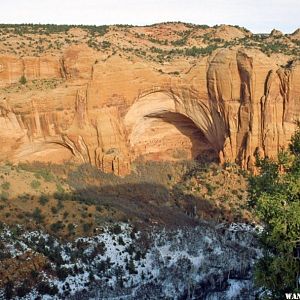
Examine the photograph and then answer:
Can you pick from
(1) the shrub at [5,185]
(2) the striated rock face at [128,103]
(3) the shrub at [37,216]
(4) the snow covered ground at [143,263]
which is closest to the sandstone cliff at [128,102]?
(2) the striated rock face at [128,103]

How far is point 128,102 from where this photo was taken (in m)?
37.5

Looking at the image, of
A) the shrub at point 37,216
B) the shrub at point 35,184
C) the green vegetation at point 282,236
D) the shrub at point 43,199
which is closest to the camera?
the green vegetation at point 282,236

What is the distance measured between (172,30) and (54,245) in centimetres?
3508

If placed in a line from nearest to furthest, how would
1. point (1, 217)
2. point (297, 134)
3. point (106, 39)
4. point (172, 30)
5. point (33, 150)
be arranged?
point (297, 134) < point (1, 217) < point (33, 150) < point (106, 39) < point (172, 30)

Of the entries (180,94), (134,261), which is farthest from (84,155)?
(134,261)

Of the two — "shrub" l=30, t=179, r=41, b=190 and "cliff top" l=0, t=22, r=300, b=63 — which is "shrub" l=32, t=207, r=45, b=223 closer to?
"shrub" l=30, t=179, r=41, b=190

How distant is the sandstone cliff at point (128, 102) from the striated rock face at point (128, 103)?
0.07 metres

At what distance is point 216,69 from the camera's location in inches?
1441

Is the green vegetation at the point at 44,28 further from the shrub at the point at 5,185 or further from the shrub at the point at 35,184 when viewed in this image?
the shrub at the point at 5,185

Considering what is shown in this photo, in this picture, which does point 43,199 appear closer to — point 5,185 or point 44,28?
point 5,185

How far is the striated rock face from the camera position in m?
35.2

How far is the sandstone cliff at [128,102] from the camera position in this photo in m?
35.2

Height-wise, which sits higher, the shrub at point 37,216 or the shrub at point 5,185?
the shrub at point 5,185

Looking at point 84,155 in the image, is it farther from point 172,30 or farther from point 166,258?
point 172,30
